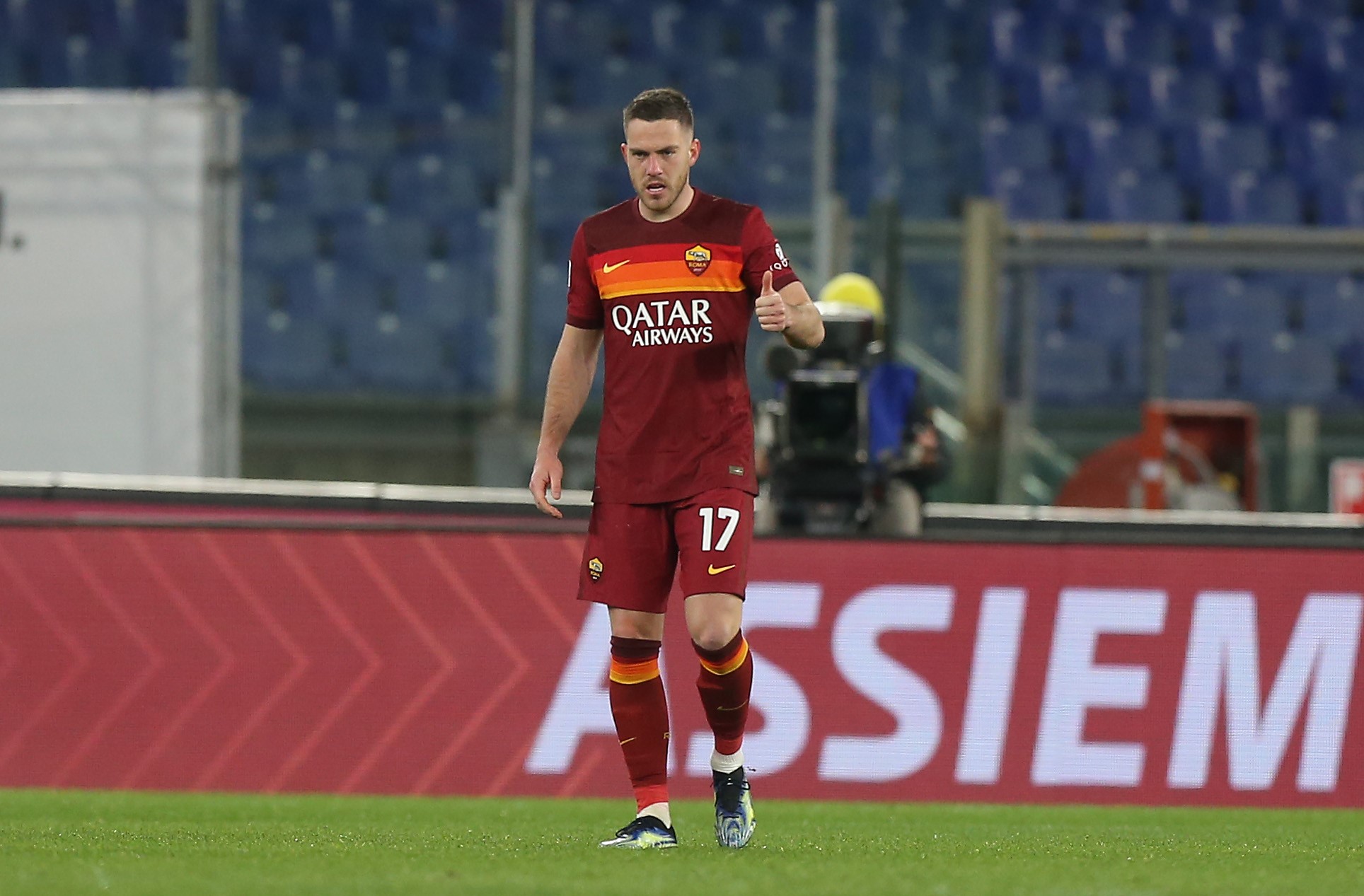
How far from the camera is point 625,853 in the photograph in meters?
4.22

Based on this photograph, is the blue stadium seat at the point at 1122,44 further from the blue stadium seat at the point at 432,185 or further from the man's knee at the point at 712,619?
the man's knee at the point at 712,619

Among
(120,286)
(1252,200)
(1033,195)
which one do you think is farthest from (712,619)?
(1252,200)

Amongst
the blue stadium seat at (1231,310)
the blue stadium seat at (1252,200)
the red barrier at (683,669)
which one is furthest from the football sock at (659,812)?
the blue stadium seat at (1252,200)

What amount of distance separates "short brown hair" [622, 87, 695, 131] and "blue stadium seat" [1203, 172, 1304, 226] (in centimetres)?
957

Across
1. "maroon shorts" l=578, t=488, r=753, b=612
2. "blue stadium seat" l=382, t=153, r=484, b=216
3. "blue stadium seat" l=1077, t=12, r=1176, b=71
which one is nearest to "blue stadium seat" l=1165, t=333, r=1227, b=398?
"blue stadium seat" l=1077, t=12, r=1176, b=71

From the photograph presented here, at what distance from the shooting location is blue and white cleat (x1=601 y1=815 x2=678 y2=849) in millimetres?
4348

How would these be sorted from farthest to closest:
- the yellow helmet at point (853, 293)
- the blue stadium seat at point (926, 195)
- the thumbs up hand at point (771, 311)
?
the blue stadium seat at point (926, 195), the yellow helmet at point (853, 293), the thumbs up hand at point (771, 311)

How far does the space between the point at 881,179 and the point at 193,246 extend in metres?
4.09

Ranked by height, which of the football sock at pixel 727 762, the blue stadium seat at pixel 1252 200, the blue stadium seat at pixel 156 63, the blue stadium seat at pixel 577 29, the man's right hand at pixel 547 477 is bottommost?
the football sock at pixel 727 762

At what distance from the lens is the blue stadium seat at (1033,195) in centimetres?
1310

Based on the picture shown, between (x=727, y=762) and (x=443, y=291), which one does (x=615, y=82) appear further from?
(x=727, y=762)

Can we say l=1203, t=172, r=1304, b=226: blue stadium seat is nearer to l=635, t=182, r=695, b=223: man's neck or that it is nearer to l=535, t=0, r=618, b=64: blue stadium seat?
l=535, t=0, r=618, b=64: blue stadium seat

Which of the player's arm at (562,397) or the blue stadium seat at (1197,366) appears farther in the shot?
the blue stadium seat at (1197,366)

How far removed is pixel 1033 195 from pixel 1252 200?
58.5 inches
